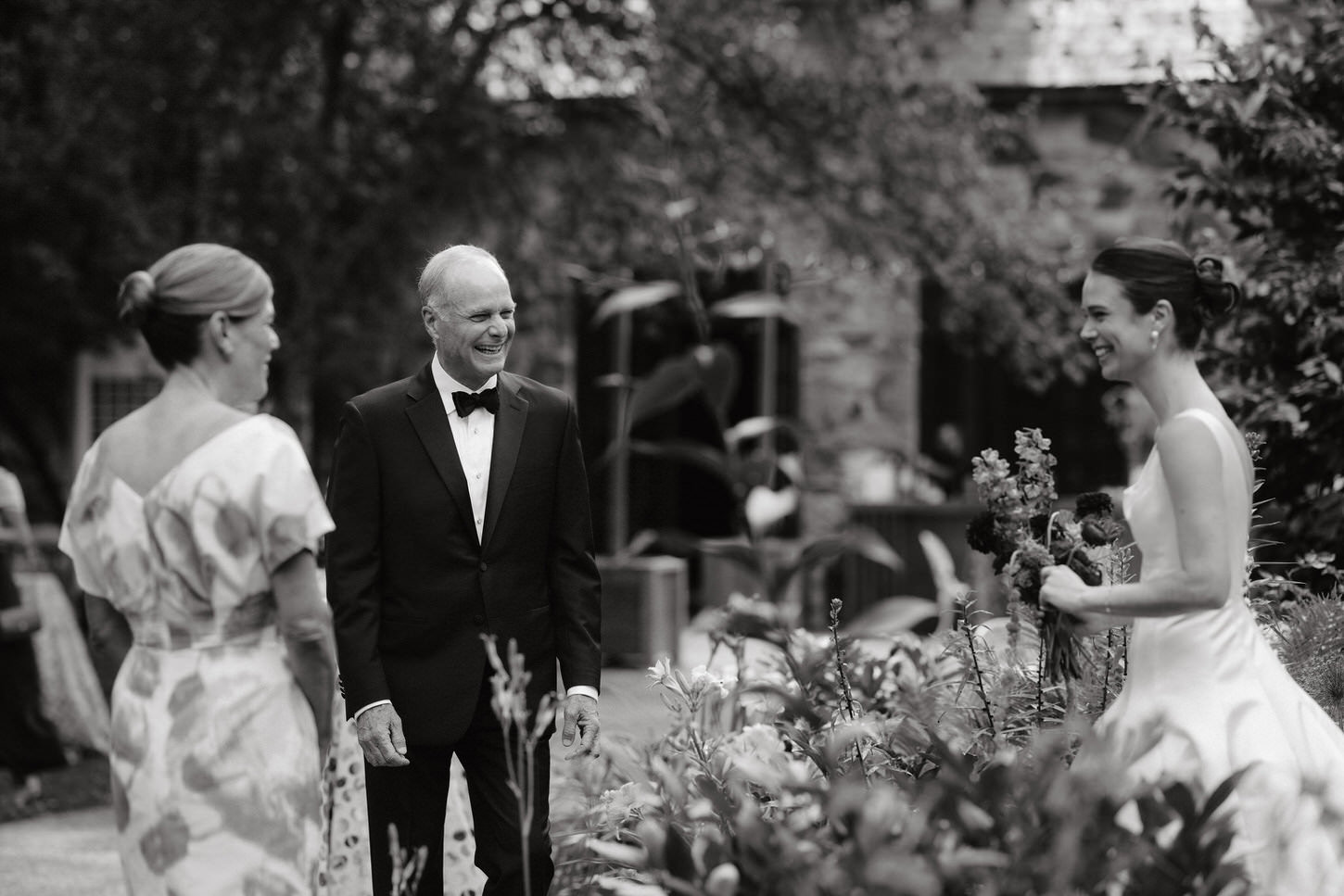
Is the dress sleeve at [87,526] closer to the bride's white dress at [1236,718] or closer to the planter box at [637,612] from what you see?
the bride's white dress at [1236,718]

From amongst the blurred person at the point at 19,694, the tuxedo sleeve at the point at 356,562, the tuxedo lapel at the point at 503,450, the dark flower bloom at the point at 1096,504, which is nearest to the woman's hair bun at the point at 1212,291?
the dark flower bloom at the point at 1096,504

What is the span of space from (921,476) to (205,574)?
9.91 metres

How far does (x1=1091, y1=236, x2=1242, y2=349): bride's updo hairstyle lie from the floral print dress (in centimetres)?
154

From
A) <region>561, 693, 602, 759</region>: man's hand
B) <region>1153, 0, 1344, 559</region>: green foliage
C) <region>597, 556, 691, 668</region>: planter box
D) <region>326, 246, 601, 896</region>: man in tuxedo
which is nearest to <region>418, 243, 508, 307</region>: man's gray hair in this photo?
<region>326, 246, 601, 896</region>: man in tuxedo

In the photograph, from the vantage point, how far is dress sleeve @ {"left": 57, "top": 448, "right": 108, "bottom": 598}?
10.1ft

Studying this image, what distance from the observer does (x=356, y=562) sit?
346cm

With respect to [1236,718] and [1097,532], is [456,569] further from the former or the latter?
[1236,718]

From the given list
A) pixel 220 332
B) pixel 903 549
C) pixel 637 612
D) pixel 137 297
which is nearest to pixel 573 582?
pixel 220 332

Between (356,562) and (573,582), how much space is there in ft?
1.60

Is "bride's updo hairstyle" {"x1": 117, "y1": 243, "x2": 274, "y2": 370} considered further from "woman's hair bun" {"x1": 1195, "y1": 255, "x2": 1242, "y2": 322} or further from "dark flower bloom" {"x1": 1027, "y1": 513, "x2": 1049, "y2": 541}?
"woman's hair bun" {"x1": 1195, "y1": 255, "x2": 1242, "y2": 322}

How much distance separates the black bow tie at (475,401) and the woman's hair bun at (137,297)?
756mm

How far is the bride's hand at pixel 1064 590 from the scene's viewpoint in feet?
9.34

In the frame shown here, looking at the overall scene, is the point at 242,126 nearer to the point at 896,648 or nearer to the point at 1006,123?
the point at 1006,123

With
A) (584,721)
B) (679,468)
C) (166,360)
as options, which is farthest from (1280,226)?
(679,468)
